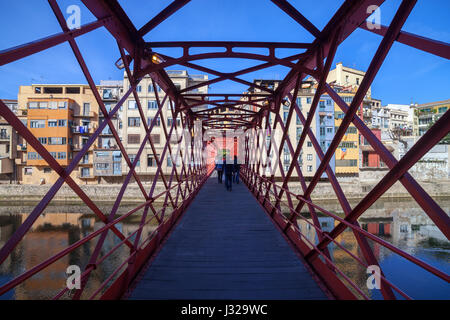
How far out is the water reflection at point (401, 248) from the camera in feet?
48.5

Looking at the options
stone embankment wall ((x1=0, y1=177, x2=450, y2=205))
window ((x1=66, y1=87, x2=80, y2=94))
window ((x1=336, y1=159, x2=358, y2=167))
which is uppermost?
window ((x1=66, y1=87, x2=80, y2=94))

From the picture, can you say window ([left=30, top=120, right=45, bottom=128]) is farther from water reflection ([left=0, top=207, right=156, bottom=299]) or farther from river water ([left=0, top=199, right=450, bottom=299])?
water reflection ([left=0, top=207, right=156, bottom=299])

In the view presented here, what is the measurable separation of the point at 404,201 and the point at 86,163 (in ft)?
157

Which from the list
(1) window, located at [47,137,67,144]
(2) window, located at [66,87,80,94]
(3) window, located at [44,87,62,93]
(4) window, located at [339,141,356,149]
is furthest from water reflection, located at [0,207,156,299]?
(4) window, located at [339,141,356,149]

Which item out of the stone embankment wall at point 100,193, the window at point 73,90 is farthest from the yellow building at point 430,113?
the window at point 73,90

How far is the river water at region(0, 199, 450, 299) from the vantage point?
1453cm

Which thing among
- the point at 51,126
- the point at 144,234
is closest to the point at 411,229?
the point at 144,234

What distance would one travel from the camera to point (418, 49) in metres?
2.29

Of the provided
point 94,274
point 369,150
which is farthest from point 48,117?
point 369,150

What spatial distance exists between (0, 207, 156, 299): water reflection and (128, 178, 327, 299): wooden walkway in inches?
490

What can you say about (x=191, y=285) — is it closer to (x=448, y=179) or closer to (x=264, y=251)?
(x=264, y=251)

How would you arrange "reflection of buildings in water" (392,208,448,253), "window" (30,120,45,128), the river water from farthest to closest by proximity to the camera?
"window" (30,120,45,128), "reflection of buildings in water" (392,208,448,253), the river water

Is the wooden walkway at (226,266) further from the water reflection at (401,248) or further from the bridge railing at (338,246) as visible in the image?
the water reflection at (401,248)

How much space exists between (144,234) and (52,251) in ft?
23.5
